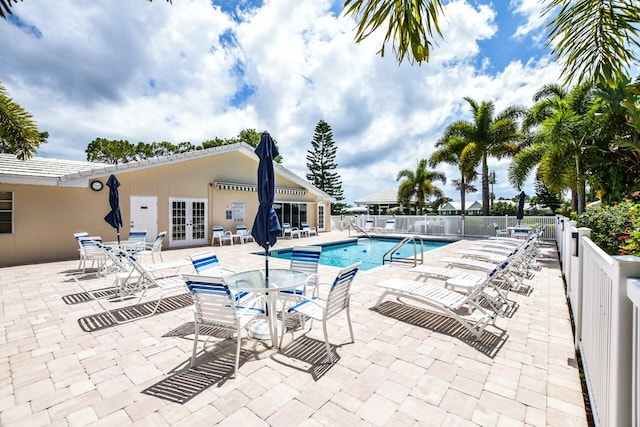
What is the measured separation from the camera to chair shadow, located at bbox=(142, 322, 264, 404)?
2832 mm

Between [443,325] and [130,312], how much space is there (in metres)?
5.37

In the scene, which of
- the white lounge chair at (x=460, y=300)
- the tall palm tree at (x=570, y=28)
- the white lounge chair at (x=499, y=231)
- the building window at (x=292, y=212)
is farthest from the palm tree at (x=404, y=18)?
the white lounge chair at (x=499, y=231)

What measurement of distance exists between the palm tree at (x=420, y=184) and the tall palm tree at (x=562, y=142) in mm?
12754

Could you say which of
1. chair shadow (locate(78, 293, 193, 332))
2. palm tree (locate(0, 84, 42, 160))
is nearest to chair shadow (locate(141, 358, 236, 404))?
chair shadow (locate(78, 293, 193, 332))

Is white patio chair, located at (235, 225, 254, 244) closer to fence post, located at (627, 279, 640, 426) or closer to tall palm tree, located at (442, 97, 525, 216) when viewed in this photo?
fence post, located at (627, 279, 640, 426)

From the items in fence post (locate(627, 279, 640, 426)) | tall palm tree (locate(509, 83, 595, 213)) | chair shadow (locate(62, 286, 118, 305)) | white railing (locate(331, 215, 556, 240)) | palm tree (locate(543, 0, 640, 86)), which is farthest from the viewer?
white railing (locate(331, 215, 556, 240))

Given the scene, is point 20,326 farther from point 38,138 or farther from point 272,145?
point 38,138

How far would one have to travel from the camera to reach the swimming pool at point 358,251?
11641 mm

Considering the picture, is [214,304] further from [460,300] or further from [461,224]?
[461,224]

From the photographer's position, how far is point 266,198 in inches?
167

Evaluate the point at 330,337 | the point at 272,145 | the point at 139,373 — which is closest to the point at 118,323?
the point at 139,373

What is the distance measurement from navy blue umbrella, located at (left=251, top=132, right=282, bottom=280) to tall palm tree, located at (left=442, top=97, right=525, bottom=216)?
18694 mm

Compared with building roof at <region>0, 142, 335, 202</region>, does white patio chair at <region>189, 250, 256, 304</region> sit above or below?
below

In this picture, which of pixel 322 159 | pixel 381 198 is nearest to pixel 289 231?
pixel 381 198
